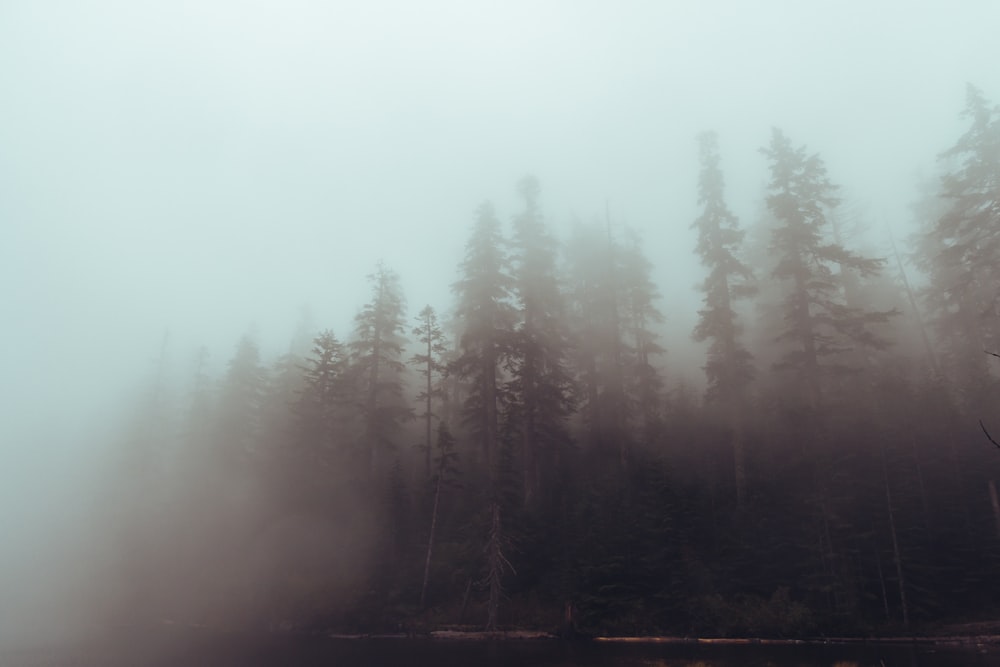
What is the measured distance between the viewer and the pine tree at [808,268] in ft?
90.8

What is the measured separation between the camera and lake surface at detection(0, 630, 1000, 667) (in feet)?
62.7

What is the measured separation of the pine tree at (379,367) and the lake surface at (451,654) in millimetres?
11885

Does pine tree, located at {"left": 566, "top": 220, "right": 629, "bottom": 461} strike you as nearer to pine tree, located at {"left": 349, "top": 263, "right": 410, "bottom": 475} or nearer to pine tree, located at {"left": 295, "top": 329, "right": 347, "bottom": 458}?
pine tree, located at {"left": 349, "top": 263, "right": 410, "bottom": 475}

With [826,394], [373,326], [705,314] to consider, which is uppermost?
[373,326]

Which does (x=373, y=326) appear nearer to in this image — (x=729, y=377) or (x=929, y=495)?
(x=729, y=377)

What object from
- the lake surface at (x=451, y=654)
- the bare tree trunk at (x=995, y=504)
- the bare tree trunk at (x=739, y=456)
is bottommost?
the lake surface at (x=451, y=654)

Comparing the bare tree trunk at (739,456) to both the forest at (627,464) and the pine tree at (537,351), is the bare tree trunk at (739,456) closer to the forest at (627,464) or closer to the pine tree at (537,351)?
the forest at (627,464)

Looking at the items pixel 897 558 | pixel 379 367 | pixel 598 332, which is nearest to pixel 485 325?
pixel 598 332

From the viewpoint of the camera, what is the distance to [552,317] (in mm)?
36719

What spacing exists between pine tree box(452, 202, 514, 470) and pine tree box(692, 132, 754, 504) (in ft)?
37.5

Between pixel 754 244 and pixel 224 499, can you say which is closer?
pixel 224 499

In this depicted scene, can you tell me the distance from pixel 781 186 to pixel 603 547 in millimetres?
21575

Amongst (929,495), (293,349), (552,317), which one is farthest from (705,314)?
(293,349)

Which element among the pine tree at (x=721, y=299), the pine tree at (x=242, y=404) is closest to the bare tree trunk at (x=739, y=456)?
the pine tree at (x=721, y=299)
